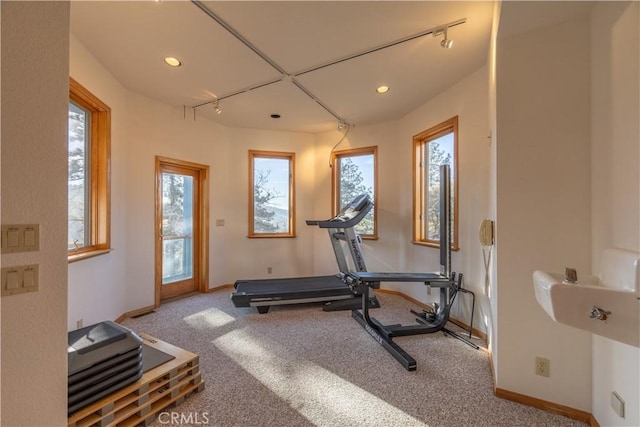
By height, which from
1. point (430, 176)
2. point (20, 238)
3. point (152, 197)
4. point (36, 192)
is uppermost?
point (430, 176)

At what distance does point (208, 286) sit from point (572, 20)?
4.69 m

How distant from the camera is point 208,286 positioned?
421cm

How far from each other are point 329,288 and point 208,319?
151 cm

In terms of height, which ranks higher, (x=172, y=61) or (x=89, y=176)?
(x=172, y=61)

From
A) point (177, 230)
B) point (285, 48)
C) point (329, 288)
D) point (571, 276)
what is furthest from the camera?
point (177, 230)

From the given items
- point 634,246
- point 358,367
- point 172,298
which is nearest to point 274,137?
point 172,298

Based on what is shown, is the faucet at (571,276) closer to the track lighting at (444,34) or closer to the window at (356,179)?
the track lighting at (444,34)

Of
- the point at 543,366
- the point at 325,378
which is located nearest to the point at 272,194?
the point at 325,378

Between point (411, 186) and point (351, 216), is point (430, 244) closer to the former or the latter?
point (411, 186)

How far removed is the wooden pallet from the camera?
1423mm

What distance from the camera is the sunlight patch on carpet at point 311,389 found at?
1.67 metres

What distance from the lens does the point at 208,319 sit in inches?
127

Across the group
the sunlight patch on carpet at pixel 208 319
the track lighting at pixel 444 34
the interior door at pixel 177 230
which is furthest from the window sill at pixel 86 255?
the track lighting at pixel 444 34

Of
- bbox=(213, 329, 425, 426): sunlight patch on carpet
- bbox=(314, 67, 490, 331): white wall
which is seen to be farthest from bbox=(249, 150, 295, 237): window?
bbox=(213, 329, 425, 426): sunlight patch on carpet
